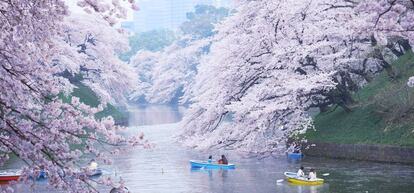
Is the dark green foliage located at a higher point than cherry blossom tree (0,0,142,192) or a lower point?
higher

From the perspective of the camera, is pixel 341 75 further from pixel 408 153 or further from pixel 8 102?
pixel 8 102

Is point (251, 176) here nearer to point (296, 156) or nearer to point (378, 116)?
point (296, 156)

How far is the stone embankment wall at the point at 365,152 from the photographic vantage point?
28219 millimetres

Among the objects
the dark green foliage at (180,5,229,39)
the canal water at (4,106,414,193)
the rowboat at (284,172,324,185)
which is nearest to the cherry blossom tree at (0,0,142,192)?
the canal water at (4,106,414,193)

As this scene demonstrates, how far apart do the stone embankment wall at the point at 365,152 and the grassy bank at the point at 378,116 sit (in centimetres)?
30

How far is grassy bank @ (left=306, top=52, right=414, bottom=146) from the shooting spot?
94.5ft

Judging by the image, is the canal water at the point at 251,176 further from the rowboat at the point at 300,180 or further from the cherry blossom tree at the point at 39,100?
the cherry blossom tree at the point at 39,100

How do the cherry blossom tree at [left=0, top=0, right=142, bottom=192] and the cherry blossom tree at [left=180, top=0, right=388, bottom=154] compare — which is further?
the cherry blossom tree at [left=180, top=0, right=388, bottom=154]

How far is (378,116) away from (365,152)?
2.74 metres

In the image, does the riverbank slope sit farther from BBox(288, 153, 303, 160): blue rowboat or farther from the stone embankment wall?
BBox(288, 153, 303, 160): blue rowboat

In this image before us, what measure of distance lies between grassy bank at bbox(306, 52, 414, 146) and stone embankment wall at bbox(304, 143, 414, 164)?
0.98ft

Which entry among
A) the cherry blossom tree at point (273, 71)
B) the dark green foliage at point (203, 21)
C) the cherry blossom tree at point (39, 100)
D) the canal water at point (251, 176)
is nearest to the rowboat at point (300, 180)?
the canal water at point (251, 176)

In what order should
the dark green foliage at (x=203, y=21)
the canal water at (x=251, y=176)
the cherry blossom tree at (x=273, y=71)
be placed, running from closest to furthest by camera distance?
the canal water at (x=251, y=176) < the cherry blossom tree at (x=273, y=71) < the dark green foliage at (x=203, y=21)

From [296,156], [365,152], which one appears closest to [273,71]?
[296,156]
